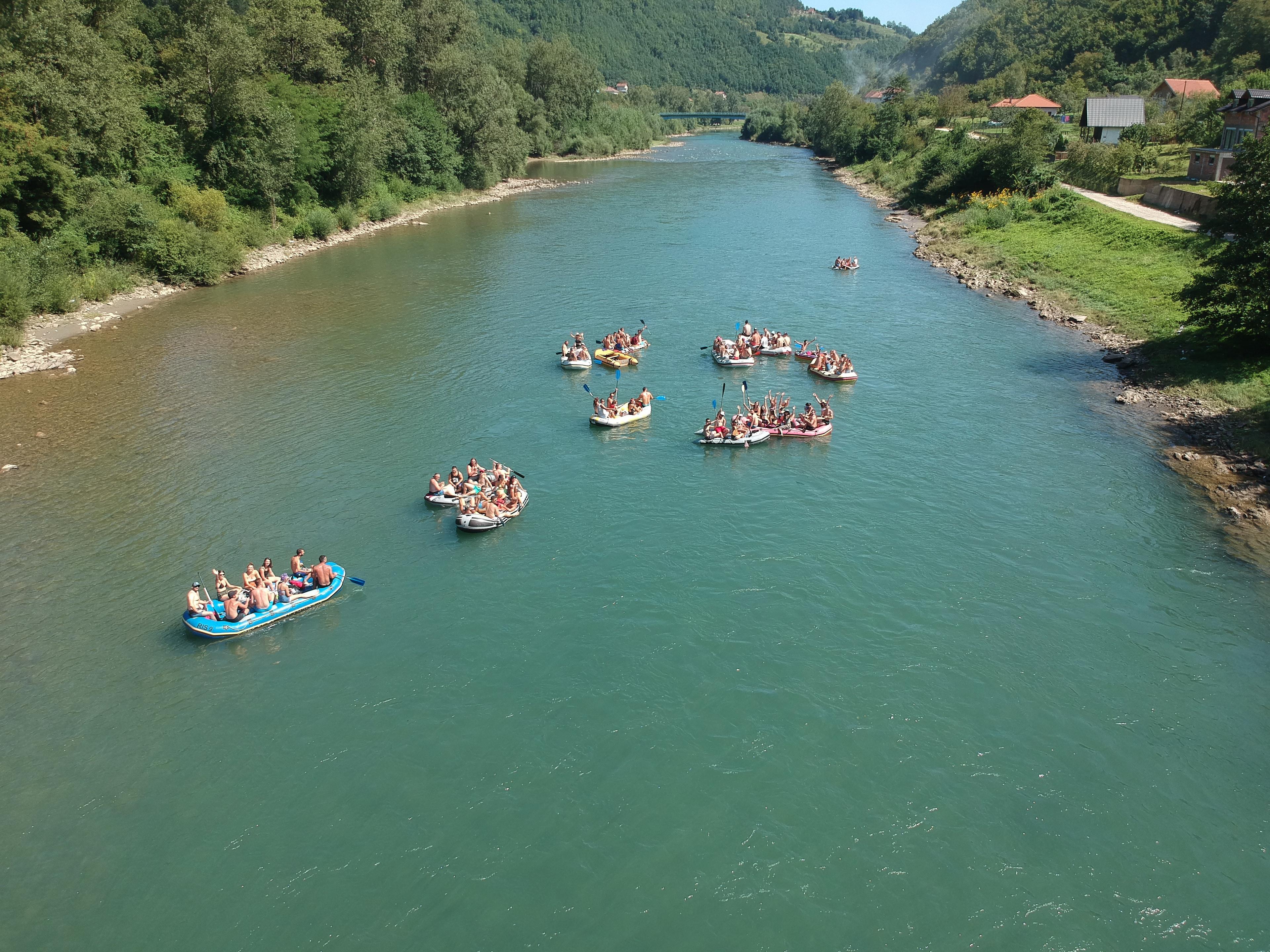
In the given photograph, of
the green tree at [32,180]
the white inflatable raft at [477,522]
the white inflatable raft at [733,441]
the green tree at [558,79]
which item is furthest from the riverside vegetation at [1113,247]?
the green tree at [32,180]

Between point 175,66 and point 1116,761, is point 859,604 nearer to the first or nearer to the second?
point 1116,761

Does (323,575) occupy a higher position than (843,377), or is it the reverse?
(843,377)

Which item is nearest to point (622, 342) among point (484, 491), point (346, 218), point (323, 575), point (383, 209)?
point (484, 491)

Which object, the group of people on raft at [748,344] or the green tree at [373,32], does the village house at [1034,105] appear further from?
the group of people on raft at [748,344]

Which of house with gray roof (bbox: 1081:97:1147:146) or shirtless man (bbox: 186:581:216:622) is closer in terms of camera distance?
shirtless man (bbox: 186:581:216:622)

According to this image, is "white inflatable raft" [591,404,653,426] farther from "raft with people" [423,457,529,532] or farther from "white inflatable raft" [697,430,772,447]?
"raft with people" [423,457,529,532]

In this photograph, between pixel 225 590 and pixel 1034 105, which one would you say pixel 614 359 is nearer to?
pixel 225 590

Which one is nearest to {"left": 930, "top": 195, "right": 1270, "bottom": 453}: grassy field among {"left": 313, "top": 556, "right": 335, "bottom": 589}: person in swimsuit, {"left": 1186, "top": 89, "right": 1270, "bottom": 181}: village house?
{"left": 1186, "top": 89, "right": 1270, "bottom": 181}: village house

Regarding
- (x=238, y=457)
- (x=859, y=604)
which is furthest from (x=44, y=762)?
(x=859, y=604)
